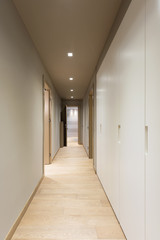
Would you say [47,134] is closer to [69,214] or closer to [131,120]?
[69,214]

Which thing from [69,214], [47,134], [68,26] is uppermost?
[68,26]

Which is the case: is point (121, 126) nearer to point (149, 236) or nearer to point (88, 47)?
point (149, 236)

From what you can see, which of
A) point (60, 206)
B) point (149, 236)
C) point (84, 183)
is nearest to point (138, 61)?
point (149, 236)

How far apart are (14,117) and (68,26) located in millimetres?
1438

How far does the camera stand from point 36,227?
5.84 ft

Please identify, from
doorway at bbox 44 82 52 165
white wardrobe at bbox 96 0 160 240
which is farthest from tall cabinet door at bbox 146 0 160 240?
doorway at bbox 44 82 52 165

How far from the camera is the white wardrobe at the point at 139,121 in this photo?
3.20 feet

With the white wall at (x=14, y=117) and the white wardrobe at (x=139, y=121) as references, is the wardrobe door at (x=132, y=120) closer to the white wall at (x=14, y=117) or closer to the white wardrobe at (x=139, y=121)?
the white wardrobe at (x=139, y=121)

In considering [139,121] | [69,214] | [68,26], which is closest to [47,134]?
[69,214]

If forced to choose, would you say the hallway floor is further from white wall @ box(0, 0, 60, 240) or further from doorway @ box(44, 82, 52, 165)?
doorway @ box(44, 82, 52, 165)

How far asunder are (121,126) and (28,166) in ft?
4.79

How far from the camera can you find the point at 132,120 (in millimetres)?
1348

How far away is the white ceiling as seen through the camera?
1799 mm

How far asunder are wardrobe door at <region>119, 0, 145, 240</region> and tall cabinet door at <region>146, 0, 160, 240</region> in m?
0.08
